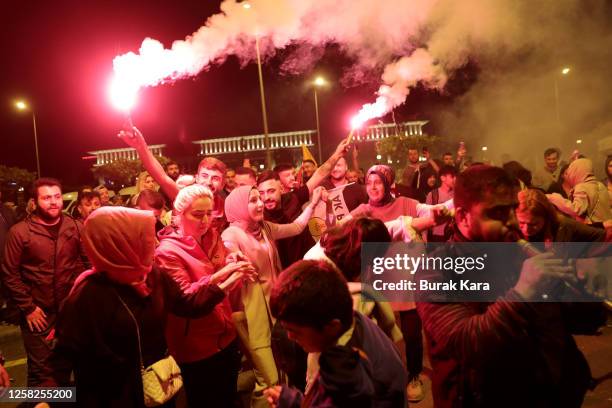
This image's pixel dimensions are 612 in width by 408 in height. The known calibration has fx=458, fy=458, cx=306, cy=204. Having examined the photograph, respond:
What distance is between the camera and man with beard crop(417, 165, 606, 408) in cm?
151

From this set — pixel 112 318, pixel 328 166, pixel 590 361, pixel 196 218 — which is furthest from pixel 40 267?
pixel 590 361

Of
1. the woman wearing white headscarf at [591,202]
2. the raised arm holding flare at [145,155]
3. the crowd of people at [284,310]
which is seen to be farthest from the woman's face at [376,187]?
the woman wearing white headscarf at [591,202]

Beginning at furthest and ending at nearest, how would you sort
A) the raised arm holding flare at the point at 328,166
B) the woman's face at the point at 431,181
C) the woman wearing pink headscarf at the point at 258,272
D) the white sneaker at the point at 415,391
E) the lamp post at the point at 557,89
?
the lamp post at the point at 557,89 → the woman's face at the point at 431,181 → the raised arm holding flare at the point at 328,166 → the white sneaker at the point at 415,391 → the woman wearing pink headscarf at the point at 258,272

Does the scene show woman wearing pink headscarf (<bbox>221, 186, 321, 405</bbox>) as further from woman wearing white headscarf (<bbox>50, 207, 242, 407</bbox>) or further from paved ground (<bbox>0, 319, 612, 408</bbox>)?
paved ground (<bbox>0, 319, 612, 408</bbox>)

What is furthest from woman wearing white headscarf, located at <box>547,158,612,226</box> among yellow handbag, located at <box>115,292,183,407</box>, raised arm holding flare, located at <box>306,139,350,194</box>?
yellow handbag, located at <box>115,292,183,407</box>

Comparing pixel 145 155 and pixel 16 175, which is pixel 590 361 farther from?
pixel 16 175

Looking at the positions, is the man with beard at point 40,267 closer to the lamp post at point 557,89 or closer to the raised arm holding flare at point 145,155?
the raised arm holding flare at point 145,155

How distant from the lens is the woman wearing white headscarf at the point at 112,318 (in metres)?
2.31

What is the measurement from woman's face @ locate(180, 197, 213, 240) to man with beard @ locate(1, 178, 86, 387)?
2.20 meters

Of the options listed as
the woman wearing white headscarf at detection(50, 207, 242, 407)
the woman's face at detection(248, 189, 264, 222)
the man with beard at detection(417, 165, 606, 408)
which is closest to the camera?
the man with beard at detection(417, 165, 606, 408)

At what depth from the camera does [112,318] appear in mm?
2346

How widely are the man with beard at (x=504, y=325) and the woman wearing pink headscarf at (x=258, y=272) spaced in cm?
188

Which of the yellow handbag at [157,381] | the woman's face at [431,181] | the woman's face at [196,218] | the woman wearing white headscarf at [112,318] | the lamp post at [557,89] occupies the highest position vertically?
the lamp post at [557,89]

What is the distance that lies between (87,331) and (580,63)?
18941mm
